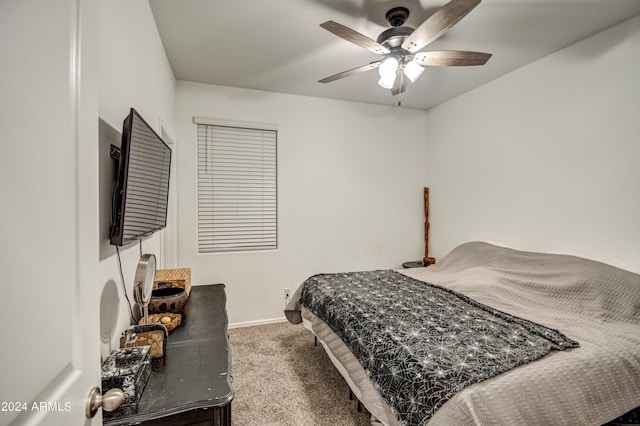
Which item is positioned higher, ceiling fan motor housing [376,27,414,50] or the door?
ceiling fan motor housing [376,27,414,50]

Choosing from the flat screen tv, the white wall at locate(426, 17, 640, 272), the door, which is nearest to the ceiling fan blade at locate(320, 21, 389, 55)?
the flat screen tv

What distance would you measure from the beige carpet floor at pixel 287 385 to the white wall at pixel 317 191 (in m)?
0.61

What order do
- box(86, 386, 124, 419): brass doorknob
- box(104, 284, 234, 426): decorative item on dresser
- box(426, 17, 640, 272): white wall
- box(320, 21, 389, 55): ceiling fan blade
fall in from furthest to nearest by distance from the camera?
box(426, 17, 640, 272): white wall < box(320, 21, 389, 55): ceiling fan blade < box(104, 284, 234, 426): decorative item on dresser < box(86, 386, 124, 419): brass doorknob

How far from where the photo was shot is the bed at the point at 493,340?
1.21 meters

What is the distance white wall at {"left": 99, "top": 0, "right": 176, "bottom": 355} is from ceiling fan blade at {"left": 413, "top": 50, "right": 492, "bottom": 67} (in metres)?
1.69

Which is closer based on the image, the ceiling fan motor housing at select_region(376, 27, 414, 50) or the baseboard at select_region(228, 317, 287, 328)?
the ceiling fan motor housing at select_region(376, 27, 414, 50)

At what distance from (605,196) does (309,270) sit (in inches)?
108

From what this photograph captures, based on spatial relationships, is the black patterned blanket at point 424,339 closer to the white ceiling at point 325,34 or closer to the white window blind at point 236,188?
the white window blind at point 236,188

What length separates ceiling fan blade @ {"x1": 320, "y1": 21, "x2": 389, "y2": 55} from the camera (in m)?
1.66

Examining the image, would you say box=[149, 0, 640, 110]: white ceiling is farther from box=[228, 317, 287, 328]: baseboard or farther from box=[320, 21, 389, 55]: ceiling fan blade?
box=[228, 317, 287, 328]: baseboard

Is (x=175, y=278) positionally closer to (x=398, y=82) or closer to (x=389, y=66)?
(x=389, y=66)

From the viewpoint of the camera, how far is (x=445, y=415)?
3.75 ft

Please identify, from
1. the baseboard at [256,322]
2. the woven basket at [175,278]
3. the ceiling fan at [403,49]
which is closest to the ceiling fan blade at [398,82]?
the ceiling fan at [403,49]

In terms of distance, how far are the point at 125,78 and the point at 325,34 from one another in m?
1.46
